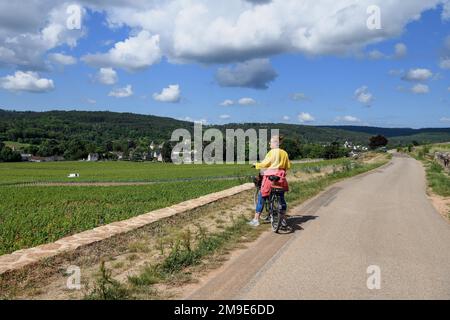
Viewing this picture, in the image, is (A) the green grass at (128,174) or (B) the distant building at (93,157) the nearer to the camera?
(A) the green grass at (128,174)

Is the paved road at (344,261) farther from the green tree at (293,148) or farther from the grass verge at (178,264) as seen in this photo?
the green tree at (293,148)

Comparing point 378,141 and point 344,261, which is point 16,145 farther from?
point 344,261

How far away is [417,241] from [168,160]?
328ft

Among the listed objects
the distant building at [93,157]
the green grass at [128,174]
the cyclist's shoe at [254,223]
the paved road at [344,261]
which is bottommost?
the green grass at [128,174]

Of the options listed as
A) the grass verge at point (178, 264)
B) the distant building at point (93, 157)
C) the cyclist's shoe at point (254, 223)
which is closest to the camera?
the grass verge at point (178, 264)

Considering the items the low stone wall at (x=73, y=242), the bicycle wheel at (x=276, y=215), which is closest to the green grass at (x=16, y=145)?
the low stone wall at (x=73, y=242)

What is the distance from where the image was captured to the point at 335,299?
486cm

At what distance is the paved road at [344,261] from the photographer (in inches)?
202

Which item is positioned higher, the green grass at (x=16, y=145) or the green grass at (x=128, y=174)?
the green grass at (x=16, y=145)

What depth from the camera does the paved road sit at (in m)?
5.13

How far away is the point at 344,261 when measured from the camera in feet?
21.4

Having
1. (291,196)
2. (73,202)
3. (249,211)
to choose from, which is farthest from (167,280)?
(73,202)

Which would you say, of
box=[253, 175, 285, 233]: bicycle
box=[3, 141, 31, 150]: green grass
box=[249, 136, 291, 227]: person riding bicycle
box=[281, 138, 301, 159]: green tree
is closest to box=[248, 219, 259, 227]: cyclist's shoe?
box=[253, 175, 285, 233]: bicycle
